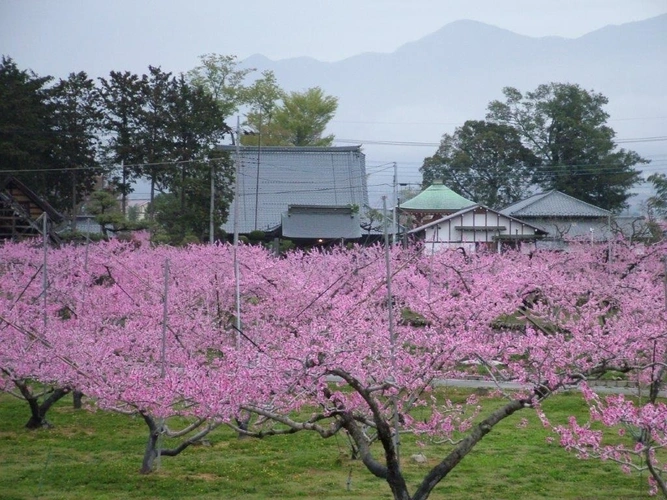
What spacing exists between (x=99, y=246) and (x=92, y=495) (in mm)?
16489

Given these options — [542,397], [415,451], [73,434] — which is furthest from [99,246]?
[542,397]

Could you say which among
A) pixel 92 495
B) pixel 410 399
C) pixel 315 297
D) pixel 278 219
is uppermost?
pixel 278 219

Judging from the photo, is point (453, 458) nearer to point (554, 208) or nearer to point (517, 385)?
point (517, 385)

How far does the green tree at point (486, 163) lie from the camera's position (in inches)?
1898

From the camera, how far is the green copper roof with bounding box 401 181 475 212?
44906mm

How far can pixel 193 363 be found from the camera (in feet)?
42.0

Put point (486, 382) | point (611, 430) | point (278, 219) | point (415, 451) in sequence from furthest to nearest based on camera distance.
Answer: point (278, 219) < point (486, 382) < point (611, 430) < point (415, 451)

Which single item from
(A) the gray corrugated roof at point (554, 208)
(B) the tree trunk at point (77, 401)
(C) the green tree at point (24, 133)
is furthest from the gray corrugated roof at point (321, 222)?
(B) the tree trunk at point (77, 401)

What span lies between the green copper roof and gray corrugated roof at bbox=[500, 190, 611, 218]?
3852mm

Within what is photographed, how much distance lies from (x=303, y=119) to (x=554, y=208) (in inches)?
771

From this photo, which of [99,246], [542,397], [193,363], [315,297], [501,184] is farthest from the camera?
[501,184]

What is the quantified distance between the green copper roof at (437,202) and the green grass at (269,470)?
29.1 m

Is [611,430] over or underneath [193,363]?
underneath

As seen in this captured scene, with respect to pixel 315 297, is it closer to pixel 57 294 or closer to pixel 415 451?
pixel 415 451
